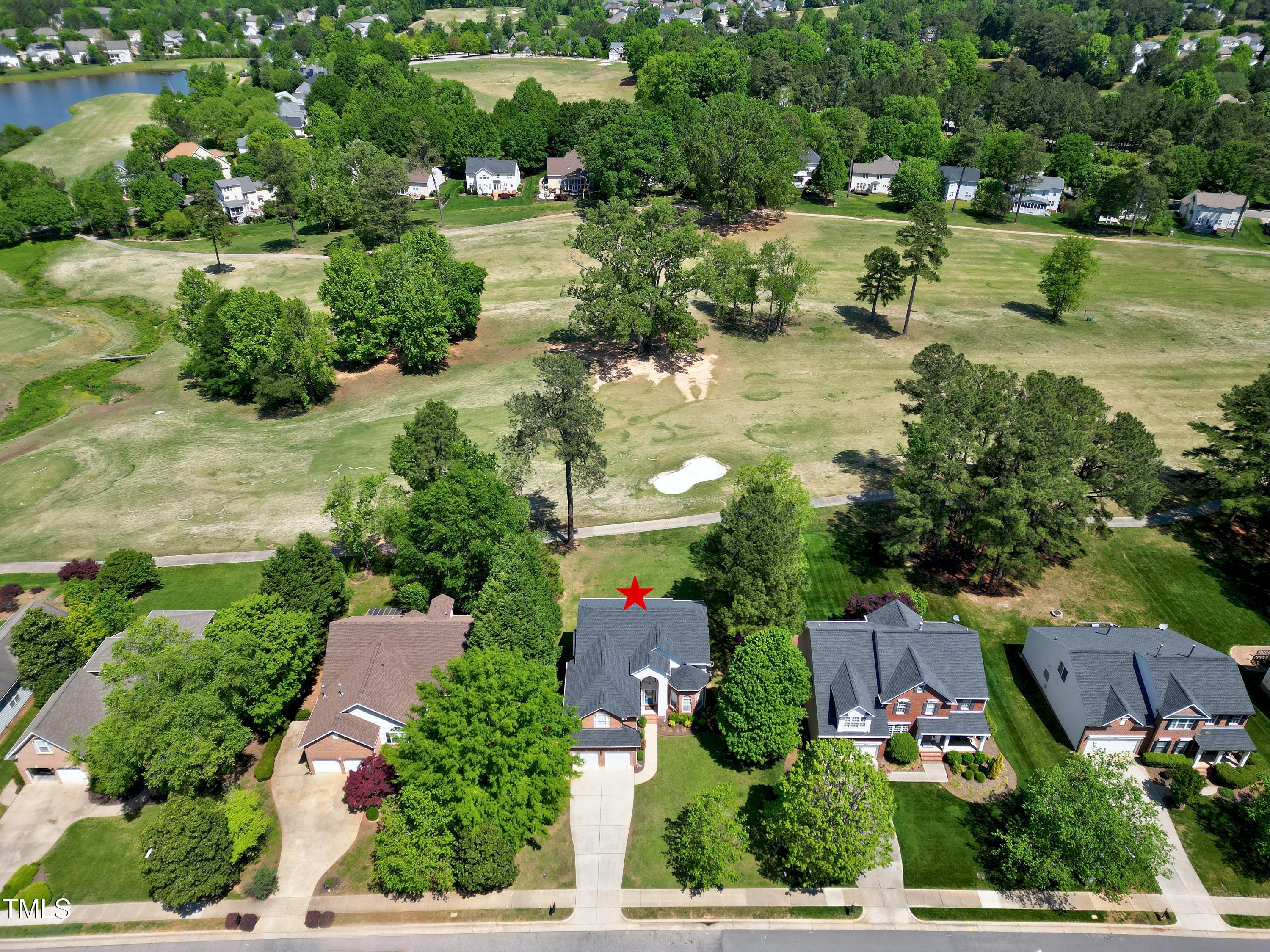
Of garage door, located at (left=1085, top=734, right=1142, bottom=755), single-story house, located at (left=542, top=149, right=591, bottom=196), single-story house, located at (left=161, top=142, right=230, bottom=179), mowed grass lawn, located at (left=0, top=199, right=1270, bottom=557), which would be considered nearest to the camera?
garage door, located at (left=1085, top=734, right=1142, bottom=755)

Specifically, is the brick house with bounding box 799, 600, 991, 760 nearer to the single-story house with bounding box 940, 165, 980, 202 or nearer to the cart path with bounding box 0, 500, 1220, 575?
the cart path with bounding box 0, 500, 1220, 575

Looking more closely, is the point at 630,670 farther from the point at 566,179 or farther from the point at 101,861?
the point at 566,179

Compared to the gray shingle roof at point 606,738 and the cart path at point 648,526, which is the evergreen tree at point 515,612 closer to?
the gray shingle roof at point 606,738

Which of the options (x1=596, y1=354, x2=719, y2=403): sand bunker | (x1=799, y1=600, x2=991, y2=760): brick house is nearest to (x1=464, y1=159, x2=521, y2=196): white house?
(x1=596, y1=354, x2=719, y2=403): sand bunker

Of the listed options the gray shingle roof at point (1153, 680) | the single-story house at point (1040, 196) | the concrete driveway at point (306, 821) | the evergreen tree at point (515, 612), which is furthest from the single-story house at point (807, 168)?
the concrete driveway at point (306, 821)

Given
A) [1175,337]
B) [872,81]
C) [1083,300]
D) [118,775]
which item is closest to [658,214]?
[1083,300]

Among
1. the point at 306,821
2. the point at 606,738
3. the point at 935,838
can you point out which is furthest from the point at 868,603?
the point at 306,821
